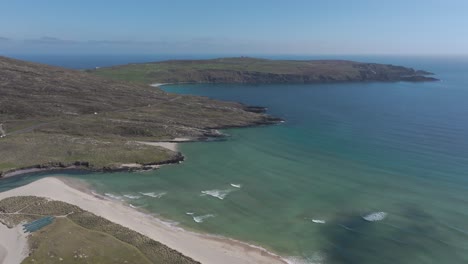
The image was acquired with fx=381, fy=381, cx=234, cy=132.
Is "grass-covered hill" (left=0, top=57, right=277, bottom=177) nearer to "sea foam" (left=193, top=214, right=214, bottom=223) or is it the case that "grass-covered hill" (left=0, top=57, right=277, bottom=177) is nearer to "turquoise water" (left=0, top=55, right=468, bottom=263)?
"turquoise water" (left=0, top=55, right=468, bottom=263)

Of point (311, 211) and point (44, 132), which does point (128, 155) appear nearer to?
point (44, 132)

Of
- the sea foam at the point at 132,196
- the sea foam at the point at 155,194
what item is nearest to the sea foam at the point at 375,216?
the sea foam at the point at 155,194

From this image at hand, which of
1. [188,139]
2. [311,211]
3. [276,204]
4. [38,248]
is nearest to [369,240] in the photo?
[311,211]

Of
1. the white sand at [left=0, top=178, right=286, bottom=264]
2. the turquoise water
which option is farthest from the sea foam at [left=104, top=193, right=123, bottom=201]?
the white sand at [left=0, top=178, right=286, bottom=264]

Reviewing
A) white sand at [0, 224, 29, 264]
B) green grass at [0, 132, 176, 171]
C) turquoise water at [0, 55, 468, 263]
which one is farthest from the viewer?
green grass at [0, 132, 176, 171]

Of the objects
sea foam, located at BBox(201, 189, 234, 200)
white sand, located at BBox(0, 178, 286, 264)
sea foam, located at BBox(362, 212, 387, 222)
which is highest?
sea foam, located at BBox(362, 212, 387, 222)

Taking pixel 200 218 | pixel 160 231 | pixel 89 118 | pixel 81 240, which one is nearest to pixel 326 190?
pixel 200 218
